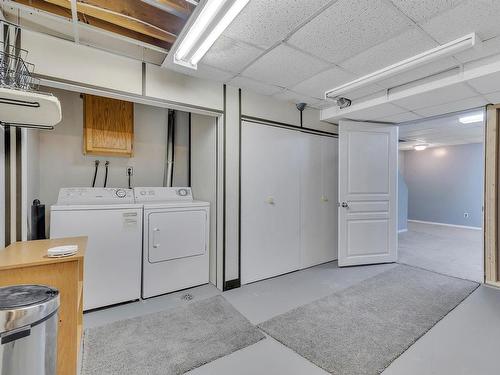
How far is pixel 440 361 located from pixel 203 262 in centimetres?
239

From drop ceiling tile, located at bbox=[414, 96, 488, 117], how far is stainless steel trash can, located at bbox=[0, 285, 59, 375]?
13.8ft

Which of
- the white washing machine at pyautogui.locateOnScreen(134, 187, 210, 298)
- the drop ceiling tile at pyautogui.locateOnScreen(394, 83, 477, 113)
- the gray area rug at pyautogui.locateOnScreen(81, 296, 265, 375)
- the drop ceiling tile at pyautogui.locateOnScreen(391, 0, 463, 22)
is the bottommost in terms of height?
the gray area rug at pyautogui.locateOnScreen(81, 296, 265, 375)

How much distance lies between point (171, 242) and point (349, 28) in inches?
105

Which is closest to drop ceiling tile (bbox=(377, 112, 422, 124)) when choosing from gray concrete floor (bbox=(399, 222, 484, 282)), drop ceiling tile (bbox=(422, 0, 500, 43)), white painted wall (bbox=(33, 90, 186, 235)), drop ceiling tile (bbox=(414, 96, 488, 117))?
drop ceiling tile (bbox=(414, 96, 488, 117))

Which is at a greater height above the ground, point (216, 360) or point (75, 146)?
point (75, 146)

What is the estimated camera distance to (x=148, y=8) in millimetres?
1833

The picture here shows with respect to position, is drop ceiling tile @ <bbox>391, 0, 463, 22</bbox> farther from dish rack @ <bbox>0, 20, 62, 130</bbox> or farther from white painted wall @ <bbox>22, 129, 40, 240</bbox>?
white painted wall @ <bbox>22, 129, 40, 240</bbox>

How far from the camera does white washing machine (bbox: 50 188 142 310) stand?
239 cm

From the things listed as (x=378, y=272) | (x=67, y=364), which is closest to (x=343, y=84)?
(x=378, y=272)

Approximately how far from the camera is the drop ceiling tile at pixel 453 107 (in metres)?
3.03

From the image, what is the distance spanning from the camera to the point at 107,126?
2.91 metres

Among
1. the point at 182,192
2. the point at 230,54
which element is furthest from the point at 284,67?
the point at 182,192

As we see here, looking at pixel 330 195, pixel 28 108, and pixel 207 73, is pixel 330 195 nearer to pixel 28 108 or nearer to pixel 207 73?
pixel 207 73

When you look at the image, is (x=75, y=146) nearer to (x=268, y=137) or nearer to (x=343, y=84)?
(x=268, y=137)
